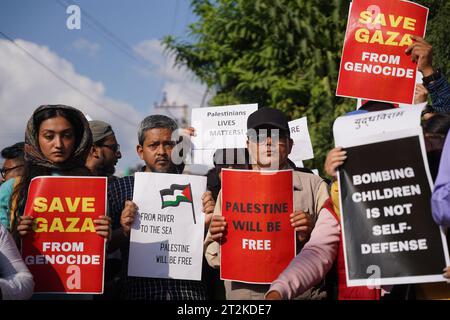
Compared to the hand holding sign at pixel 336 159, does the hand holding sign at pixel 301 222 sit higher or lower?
lower

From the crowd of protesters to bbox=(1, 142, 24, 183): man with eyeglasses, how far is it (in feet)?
0.20

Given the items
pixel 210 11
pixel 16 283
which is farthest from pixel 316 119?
pixel 16 283

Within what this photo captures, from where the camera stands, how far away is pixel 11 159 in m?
5.81

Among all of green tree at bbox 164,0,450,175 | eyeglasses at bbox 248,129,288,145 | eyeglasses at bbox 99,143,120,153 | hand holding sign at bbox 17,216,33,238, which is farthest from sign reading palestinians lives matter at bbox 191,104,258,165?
green tree at bbox 164,0,450,175

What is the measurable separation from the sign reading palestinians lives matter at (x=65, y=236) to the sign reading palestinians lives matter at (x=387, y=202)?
4.92ft

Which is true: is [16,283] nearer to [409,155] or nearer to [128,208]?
[128,208]

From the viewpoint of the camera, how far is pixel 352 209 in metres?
3.69

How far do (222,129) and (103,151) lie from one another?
3.68ft

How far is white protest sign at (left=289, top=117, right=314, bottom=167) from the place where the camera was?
664 centimetres

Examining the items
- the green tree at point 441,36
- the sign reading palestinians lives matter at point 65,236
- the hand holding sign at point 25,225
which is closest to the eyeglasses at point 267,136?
the sign reading palestinians lives matter at point 65,236

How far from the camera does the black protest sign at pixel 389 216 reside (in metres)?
3.47

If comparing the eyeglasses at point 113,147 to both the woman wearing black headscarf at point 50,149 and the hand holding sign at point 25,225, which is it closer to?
the woman wearing black headscarf at point 50,149

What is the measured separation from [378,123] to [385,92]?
5.20 ft

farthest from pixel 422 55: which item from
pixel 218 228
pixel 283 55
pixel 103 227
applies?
pixel 283 55
